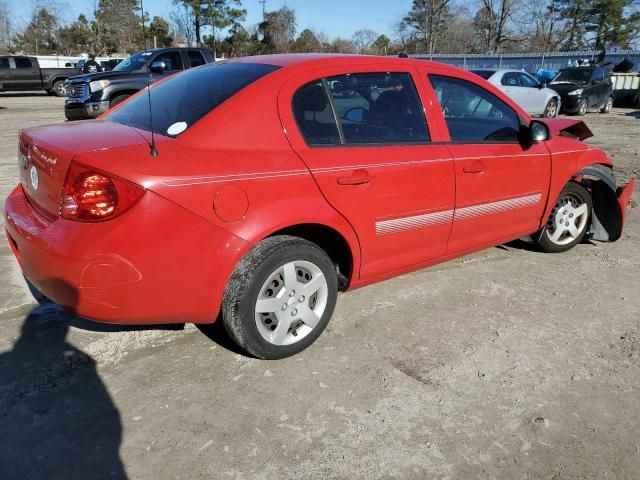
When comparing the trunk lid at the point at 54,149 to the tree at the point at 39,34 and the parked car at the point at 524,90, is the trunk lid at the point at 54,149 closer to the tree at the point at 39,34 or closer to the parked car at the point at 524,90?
the parked car at the point at 524,90

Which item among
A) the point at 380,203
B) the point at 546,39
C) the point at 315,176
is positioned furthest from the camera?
the point at 546,39

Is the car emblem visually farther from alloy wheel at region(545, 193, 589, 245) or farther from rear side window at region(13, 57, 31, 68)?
rear side window at region(13, 57, 31, 68)

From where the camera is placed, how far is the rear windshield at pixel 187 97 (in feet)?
9.39

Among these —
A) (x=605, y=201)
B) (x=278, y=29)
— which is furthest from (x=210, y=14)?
(x=605, y=201)

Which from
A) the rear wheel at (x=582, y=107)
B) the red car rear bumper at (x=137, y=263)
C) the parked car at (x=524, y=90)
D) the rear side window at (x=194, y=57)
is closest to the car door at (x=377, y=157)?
the red car rear bumper at (x=137, y=263)

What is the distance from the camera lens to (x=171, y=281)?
254 cm

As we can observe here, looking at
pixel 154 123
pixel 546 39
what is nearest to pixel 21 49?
pixel 546 39

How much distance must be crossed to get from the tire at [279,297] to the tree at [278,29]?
50287mm

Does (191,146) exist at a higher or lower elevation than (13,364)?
higher

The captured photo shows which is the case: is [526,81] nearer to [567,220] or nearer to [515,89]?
[515,89]

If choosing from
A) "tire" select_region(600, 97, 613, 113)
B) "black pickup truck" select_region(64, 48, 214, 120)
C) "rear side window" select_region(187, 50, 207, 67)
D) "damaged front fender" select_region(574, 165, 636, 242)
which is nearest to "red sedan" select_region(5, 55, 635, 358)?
"damaged front fender" select_region(574, 165, 636, 242)

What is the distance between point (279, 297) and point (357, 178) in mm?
799

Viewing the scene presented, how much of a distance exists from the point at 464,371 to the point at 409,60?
2015 mm

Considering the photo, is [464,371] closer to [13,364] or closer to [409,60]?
[409,60]
